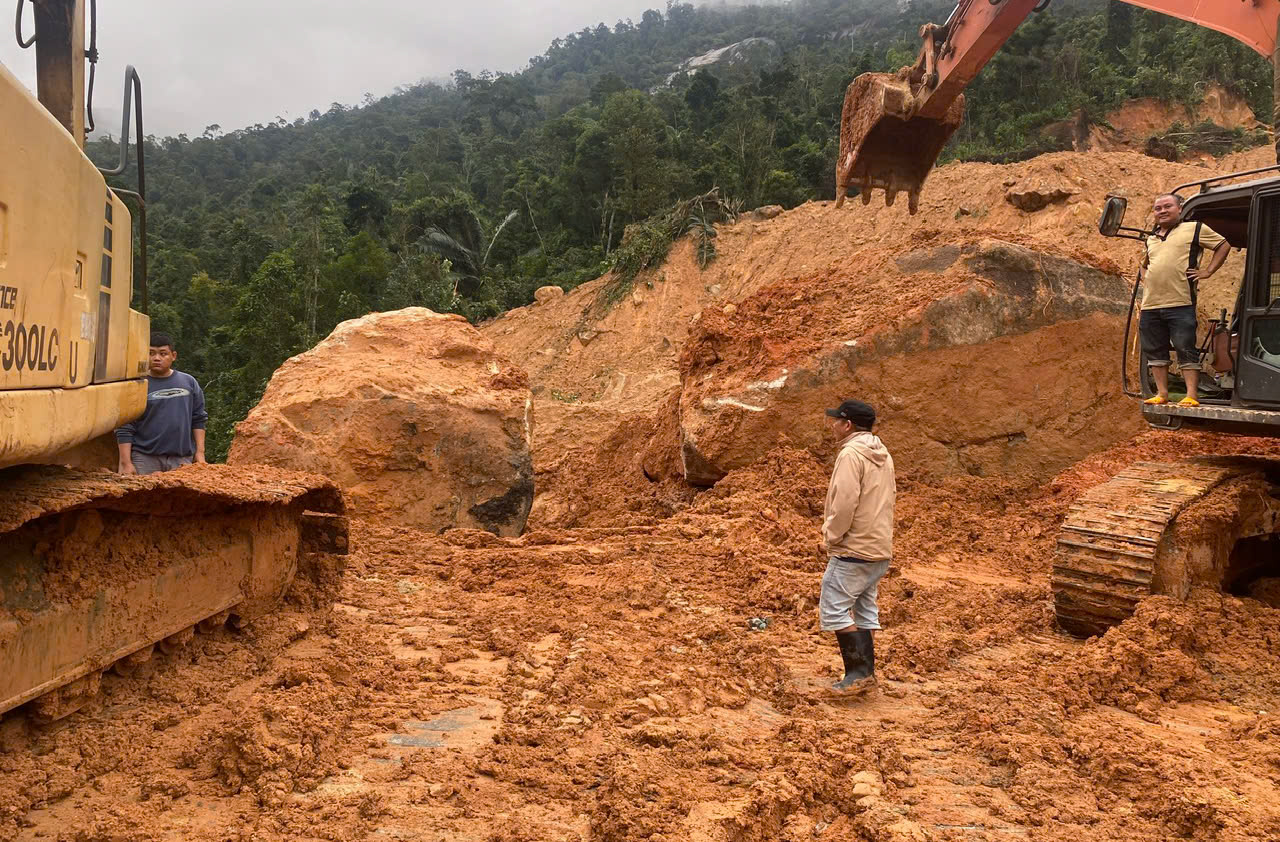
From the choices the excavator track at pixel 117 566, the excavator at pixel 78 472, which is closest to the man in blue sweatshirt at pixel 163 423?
the excavator at pixel 78 472

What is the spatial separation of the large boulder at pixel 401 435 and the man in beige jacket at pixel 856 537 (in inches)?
156

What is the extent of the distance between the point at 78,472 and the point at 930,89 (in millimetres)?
6612

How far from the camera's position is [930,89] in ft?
24.9

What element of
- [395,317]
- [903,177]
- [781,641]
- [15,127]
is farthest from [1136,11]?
[15,127]

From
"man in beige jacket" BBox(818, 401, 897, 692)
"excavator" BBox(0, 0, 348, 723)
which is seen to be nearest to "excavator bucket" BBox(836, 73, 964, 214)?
"man in beige jacket" BBox(818, 401, 897, 692)

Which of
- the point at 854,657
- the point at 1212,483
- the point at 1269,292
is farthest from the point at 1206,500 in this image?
the point at 854,657

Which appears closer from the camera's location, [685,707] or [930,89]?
[685,707]

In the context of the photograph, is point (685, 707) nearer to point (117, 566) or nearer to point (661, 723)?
point (661, 723)

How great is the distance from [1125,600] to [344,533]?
13.8 ft

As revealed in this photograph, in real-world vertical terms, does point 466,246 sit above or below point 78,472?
above

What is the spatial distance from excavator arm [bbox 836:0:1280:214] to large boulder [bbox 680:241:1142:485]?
1046mm

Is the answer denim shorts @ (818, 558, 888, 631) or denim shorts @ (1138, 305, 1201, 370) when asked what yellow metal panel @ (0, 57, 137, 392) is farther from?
denim shorts @ (1138, 305, 1201, 370)

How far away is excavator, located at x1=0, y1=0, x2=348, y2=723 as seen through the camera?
8.48 ft

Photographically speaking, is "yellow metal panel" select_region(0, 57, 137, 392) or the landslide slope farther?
the landslide slope
